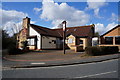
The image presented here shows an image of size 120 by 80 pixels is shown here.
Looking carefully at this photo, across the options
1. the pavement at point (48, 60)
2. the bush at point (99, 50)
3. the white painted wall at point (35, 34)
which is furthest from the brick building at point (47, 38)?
the pavement at point (48, 60)

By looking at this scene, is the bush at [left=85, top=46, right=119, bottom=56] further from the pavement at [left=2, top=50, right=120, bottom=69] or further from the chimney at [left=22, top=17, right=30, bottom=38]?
the chimney at [left=22, top=17, right=30, bottom=38]

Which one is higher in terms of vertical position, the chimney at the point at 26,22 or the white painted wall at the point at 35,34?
the chimney at the point at 26,22

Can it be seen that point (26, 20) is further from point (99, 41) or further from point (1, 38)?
point (99, 41)

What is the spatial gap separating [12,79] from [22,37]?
26.4m

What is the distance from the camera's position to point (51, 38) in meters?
30.6

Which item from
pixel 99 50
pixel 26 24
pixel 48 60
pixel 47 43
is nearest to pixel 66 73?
pixel 48 60

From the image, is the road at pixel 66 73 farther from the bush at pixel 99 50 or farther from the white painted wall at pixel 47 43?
the white painted wall at pixel 47 43

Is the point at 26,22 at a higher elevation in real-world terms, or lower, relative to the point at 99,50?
higher

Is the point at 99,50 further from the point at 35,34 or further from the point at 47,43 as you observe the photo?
the point at 35,34

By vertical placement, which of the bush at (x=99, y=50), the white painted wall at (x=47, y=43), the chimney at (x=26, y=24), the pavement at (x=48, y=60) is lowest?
the pavement at (x=48, y=60)

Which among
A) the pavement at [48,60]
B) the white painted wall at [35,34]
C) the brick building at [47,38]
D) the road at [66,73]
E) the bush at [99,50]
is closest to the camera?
the road at [66,73]

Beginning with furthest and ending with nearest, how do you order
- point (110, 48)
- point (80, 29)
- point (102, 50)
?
1. point (80, 29)
2. point (110, 48)
3. point (102, 50)

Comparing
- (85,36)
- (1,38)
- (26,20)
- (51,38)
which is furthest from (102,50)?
(1,38)

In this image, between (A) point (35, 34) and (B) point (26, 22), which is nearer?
(A) point (35, 34)
